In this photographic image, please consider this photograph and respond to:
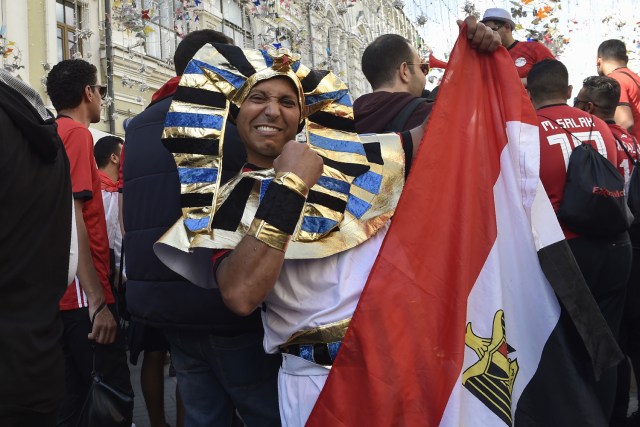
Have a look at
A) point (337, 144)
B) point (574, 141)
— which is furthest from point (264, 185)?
point (574, 141)

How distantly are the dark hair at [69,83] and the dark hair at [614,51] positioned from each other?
3978 millimetres

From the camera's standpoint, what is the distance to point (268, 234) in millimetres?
1743

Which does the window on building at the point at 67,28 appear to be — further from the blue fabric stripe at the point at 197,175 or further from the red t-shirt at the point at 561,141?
the blue fabric stripe at the point at 197,175

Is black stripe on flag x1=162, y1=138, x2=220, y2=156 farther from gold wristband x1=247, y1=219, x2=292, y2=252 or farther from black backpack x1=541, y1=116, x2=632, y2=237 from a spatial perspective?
black backpack x1=541, y1=116, x2=632, y2=237

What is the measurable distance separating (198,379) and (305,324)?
838mm

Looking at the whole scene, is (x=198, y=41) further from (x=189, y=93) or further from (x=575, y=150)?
(x=575, y=150)

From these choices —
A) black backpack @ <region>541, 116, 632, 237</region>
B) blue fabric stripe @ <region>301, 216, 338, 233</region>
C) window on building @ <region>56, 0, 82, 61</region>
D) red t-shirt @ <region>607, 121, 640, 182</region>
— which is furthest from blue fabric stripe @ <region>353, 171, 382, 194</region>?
window on building @ <region>56, 0, 82, 61</region>

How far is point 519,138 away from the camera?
2.30 metres

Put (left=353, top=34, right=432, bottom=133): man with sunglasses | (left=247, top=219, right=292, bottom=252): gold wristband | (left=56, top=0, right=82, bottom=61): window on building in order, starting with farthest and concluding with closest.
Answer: (left=56, top=0, right=82, bottom=61): window on building → (left=353, top=34, right=432, bottom=133): man with sunglasses → (left=247, top=219, right=292, bottom=252): gold wristband

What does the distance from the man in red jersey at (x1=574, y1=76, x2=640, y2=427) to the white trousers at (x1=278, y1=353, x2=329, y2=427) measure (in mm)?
2643

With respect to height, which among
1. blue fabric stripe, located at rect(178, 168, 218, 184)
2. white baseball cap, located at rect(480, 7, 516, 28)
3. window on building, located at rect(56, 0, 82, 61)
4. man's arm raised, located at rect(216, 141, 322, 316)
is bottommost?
man's arm raised, located at rect(216, 141, 322, 316)

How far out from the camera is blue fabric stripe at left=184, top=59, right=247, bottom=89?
2.08m

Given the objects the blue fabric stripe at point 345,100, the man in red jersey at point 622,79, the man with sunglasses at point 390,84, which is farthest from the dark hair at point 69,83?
the man in red jersey at point 622,79

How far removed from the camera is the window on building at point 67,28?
576 inches
